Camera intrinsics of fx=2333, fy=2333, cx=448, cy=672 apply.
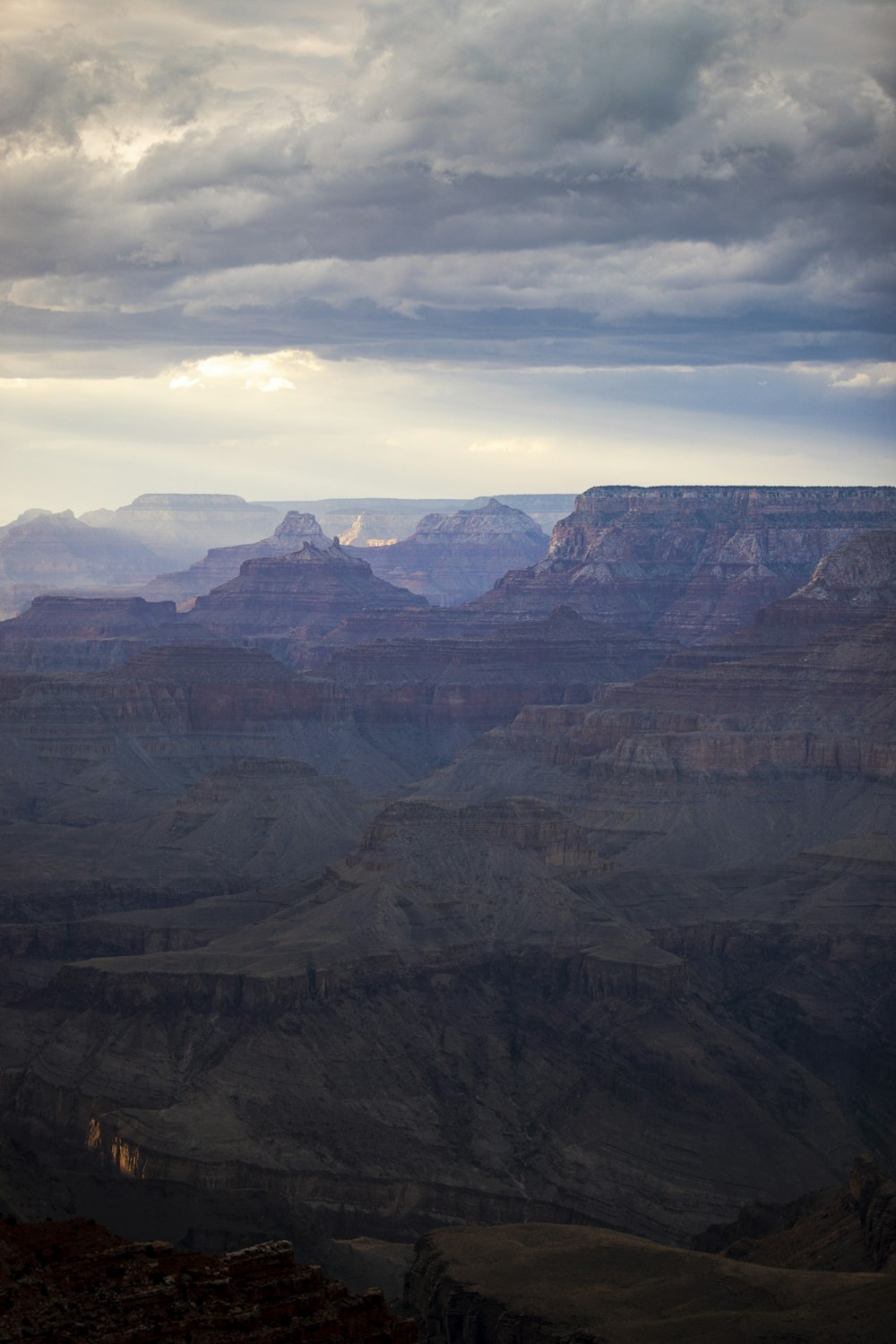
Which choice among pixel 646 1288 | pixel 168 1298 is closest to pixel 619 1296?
pixel 646 1288

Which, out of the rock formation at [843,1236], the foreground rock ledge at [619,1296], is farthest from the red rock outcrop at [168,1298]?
the rock formation at [843,1236]

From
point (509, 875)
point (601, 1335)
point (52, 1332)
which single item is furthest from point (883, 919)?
point (52, 1332)

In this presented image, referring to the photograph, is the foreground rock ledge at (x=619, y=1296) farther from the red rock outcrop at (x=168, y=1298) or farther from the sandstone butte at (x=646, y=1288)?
the red rock outcrop at (x=168, y=1298)

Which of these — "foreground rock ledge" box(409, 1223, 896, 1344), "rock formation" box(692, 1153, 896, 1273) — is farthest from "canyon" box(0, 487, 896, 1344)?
"rock formation" box(692, 1153, 896, 1273)

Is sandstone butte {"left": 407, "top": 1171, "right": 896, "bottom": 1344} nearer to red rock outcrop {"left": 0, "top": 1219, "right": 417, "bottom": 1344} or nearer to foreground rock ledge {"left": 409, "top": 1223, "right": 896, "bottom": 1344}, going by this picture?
foreground rock ledge {"left": 409, "top": 1223, "right": 896, "bottom": 1344}

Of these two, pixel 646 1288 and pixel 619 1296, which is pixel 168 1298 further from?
pixel 646 1288

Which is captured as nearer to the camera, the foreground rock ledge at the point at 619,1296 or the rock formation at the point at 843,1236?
the foreground rock ledge at the point at 619,1296
